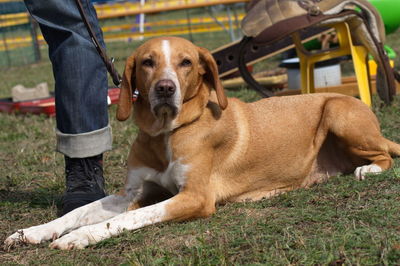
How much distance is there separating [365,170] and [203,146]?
113cm

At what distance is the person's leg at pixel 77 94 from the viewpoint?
3998 mm

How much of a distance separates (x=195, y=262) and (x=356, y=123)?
194 centimetres

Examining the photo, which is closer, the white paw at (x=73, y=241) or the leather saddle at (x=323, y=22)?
the white paw at (x=73, y=241)

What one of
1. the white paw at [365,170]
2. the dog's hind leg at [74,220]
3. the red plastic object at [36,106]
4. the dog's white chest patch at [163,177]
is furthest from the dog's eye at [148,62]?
the red plastic object at [36,106]

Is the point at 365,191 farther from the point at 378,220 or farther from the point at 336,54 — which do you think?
the point at 336,54

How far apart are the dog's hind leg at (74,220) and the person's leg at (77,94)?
199mm

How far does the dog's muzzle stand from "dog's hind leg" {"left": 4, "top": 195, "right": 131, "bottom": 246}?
609 millimetres

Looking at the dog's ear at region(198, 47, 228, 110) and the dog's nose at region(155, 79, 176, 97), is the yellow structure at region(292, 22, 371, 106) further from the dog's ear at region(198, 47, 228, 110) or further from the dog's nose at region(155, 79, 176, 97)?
the dog's nose at region(155, 79, 176, 97)

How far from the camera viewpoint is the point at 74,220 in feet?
12.1

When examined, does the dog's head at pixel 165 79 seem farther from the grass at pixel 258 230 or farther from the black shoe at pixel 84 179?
the grass at pixel 258 230

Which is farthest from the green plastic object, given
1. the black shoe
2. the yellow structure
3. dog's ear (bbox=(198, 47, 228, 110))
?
the black shoe

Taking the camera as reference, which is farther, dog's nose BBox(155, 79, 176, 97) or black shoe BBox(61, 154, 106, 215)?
black shoe BBox(61, 154, 106, 215)

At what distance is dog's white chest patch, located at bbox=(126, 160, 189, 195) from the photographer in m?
3.68

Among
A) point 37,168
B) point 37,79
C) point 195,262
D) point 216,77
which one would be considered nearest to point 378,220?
point 195,262
